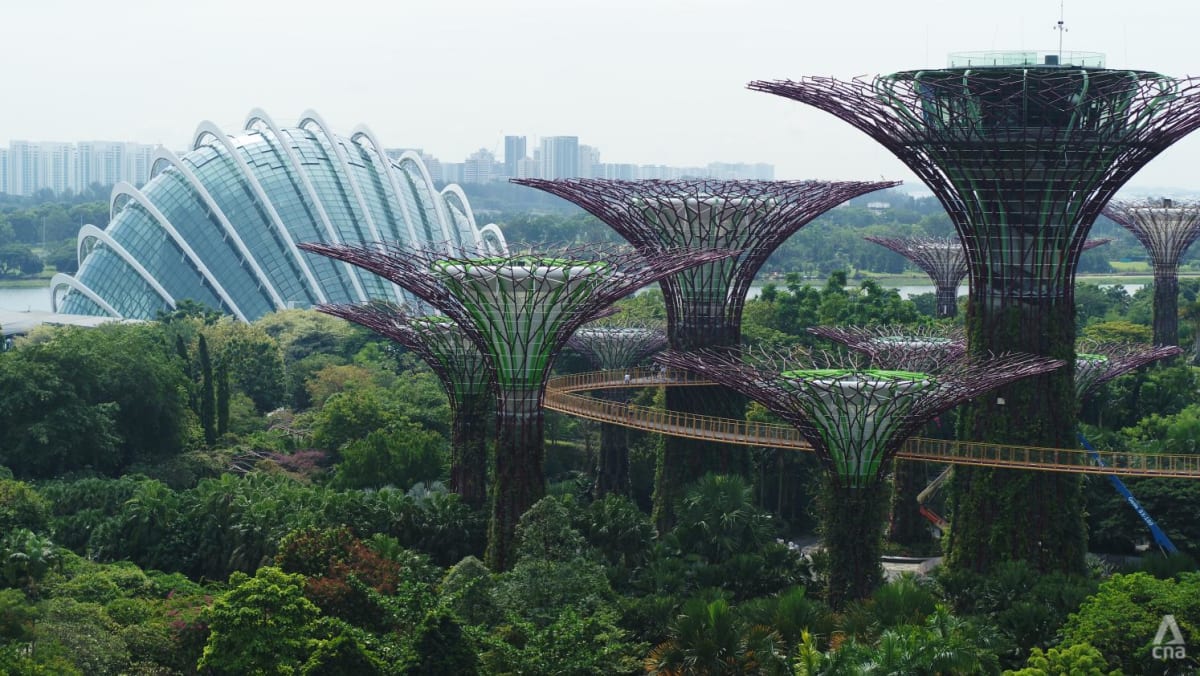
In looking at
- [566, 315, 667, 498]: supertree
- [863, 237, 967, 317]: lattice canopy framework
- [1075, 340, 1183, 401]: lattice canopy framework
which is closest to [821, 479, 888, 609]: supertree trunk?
[1075, 340, 1183, 401]: lattice canopy framework

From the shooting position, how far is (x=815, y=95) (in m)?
52.9

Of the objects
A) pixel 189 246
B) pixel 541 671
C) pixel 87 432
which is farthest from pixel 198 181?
pixel 541 671

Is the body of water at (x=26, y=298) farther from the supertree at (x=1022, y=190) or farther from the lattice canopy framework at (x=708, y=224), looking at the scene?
the supertree at (x=1022, y=190)

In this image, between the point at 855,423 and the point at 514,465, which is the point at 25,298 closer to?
the point at 514,465

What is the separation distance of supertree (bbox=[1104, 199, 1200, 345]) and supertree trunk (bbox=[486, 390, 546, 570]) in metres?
48.0

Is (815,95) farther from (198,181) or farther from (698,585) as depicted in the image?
(198,181)

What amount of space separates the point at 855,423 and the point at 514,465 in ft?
35.8

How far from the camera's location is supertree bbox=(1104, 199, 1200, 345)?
89.4m

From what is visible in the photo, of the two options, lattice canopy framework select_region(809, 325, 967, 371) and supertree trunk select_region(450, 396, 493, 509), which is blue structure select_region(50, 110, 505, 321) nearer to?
lattice canopy framework select_region(809, 325, 967, 371)

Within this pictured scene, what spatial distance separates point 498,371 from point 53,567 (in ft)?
46.4

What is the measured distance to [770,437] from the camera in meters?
57.6

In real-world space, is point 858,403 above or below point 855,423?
above

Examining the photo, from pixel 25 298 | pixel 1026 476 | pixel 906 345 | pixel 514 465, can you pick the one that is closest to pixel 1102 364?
pixel 906 345

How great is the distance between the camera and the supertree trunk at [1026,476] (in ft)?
170
